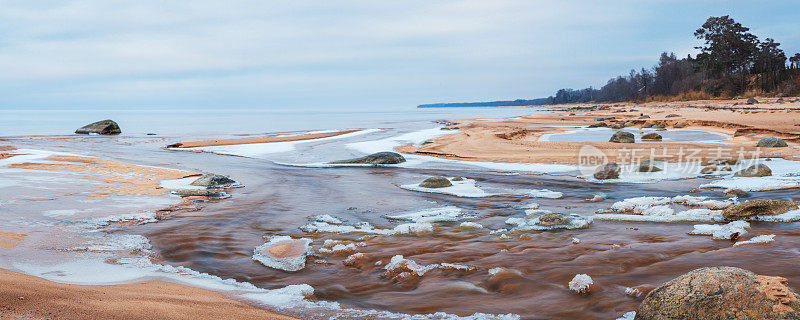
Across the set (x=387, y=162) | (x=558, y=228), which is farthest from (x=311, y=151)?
(x=558, y=228)

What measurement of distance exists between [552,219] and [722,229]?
1.93 metres

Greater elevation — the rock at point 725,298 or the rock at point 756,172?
the rock at point 725,298

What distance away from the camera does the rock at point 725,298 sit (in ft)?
8.58

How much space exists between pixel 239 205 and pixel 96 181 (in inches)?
192

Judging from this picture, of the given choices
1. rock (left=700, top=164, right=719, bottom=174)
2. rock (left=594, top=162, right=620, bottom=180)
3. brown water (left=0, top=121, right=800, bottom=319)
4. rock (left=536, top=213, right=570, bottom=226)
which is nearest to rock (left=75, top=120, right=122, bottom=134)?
brown water (left=0, top=121, right=800, bottom=319)

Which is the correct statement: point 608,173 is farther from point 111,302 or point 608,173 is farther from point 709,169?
point 111,302

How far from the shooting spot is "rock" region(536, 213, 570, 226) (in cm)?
636

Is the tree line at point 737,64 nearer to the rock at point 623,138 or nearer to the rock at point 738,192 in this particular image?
the rock at point 623,138

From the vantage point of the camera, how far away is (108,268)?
4.64 meters

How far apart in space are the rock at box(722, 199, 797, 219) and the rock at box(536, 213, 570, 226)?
206 cm

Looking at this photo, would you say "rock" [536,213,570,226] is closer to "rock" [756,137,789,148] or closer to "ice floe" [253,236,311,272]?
"ice floe" [253,236,311,272]

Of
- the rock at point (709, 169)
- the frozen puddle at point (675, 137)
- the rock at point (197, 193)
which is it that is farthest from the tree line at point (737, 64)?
the rock at point (197, 193)

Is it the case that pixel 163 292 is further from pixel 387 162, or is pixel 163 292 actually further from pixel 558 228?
pixel 387 162

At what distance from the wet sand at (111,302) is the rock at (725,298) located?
2611 mm
